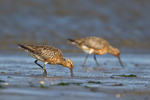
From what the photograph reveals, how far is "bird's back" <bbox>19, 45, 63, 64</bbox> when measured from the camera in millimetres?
9188

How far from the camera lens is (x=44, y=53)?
9.32 meters

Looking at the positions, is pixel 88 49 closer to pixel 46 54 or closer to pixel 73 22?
pixel 46 54

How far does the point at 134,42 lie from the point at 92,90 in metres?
13.1

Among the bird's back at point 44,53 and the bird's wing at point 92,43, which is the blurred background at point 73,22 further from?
the bird's back at point 44,53

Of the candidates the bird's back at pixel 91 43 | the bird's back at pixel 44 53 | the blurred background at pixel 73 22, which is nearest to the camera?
the bird's back at pixel 44 53

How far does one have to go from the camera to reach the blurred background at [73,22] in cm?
1788

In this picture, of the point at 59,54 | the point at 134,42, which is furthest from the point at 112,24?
the point at 59,54

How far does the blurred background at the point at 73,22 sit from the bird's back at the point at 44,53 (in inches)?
249

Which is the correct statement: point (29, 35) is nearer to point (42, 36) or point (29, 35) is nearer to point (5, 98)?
point (42, 36)

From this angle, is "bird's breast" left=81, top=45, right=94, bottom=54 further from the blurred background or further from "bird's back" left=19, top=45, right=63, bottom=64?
"bird's back" left=19, top=45, right=63, bottom=64

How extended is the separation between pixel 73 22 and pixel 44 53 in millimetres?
11466

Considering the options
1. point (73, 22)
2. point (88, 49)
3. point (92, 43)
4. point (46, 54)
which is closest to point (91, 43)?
point (92, 43)

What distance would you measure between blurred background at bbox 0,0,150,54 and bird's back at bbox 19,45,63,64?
634cm

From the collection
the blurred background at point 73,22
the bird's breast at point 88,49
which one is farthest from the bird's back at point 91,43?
the blurred background at point 73,22
